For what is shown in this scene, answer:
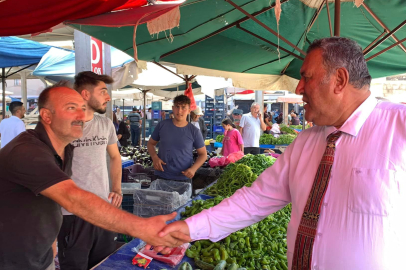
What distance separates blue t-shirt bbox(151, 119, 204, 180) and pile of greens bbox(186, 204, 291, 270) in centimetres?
210

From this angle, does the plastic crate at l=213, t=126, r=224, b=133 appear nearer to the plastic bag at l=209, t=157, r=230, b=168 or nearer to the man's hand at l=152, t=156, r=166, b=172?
the plastic bag at l=209, t=157, r=230, b=168

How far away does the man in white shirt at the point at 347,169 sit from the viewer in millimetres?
1427

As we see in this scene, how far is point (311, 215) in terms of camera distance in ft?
5.22

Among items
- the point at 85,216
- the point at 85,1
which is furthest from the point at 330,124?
the point at 85,1

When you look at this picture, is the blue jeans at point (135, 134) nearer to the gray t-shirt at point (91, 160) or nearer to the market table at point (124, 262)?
the gray t-shirt at point (91, 160)

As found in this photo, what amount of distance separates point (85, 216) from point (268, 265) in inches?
67.6

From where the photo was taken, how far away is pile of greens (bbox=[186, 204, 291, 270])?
272 cm

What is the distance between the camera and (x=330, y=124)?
5.56 feet

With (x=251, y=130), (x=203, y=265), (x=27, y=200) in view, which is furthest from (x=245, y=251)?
(x=251, y=130)

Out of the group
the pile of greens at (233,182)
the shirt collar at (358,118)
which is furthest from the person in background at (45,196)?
the pile of greens at (233,182)

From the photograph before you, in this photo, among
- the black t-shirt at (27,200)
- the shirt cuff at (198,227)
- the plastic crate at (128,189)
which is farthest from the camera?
the plastic crate at (128,189)

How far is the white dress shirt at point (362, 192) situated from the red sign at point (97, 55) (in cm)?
388

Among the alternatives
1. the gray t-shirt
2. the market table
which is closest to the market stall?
the market table

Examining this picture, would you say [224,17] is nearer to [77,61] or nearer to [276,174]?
[77,61]
